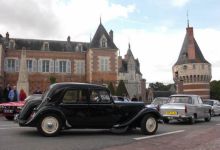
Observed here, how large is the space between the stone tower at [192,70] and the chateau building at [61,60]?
18.6 m

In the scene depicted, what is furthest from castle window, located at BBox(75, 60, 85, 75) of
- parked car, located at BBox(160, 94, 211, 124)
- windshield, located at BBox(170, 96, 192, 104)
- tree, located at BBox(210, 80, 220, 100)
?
windshield, located at BBox(170, 96, 192, 104)

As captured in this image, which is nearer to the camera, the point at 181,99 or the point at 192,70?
the point at 181,99

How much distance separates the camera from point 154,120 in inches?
495

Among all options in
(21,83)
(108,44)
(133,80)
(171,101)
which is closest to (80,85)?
(171,101)

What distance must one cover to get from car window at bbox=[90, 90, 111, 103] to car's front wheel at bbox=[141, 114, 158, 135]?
1.38m

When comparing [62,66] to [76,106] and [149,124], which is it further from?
[76,106]

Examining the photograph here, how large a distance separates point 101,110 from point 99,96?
0.46 m

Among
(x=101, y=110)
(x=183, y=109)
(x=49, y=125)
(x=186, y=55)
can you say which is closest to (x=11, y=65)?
(x=186, y=55)

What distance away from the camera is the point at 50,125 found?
1102cm

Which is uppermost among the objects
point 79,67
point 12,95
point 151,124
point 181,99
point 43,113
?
point 79,67

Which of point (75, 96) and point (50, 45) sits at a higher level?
point (50, 45)

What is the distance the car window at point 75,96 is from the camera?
452 inches

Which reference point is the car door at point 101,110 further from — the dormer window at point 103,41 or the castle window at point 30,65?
the castle window at point 30,65

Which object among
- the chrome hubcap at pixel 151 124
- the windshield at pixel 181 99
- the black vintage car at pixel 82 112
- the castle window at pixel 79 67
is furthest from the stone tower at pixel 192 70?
the black vintage car at pixel 82 112
